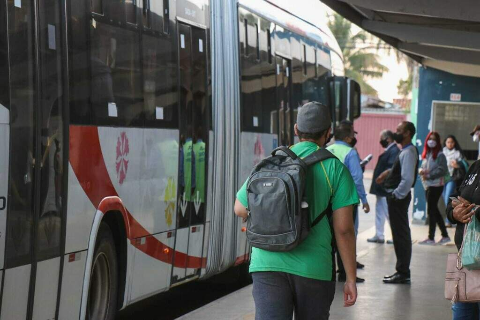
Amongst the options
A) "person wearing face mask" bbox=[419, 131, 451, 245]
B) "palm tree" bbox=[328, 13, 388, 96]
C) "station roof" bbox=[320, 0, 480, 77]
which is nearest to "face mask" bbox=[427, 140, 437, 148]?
"person wearing face mask" bbox=[419, 131, 451, 245]

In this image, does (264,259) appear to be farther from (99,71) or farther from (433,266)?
(433,266)

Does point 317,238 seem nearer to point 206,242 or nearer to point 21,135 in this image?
point 21,135

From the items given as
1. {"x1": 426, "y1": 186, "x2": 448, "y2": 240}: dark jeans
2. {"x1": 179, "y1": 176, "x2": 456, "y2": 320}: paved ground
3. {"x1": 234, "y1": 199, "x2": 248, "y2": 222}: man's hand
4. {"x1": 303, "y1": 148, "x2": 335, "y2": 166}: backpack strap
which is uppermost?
{"x1": 303, "y1": 148, "x2": 335, "y2": 166}: backpack strap

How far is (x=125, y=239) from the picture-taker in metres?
8.21

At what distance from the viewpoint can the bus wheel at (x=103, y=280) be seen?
783 centimetres

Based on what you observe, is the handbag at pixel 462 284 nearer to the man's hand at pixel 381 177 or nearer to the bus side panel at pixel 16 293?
the bus side panel at pixel 16 293

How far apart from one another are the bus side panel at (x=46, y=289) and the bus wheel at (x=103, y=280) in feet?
3.01

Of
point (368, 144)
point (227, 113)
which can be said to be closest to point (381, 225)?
point (227, 113)

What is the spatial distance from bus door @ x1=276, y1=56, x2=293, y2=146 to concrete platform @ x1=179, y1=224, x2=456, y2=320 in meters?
2.04

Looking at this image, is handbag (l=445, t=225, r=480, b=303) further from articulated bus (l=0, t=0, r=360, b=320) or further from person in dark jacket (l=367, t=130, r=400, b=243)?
person in dark jacket (l=367, t=130, r=400, b=243)

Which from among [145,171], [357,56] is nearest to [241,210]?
[145,171]

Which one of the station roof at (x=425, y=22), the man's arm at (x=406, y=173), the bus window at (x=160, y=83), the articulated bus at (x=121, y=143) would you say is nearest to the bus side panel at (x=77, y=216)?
the articulated bus at (x=121, y=143)

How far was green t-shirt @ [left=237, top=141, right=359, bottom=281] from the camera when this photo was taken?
531 centimetres

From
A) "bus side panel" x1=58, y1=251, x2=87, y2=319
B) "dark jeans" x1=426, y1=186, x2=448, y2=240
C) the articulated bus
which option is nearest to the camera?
the articulated bus
